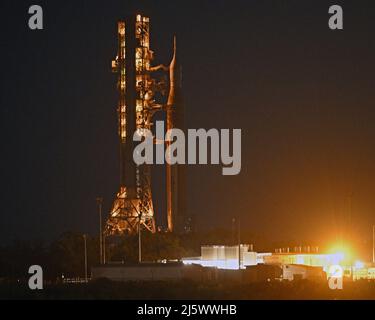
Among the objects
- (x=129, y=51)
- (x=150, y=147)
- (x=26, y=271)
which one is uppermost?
(x=129, y=51)

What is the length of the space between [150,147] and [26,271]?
1783 cm

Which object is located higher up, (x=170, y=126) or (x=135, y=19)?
(x=135, y=19)

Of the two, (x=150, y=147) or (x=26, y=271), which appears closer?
(x=26, y=271)

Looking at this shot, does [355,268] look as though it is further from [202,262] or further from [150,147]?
[150,147]

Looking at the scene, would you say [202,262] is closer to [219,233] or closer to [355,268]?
[355,268]

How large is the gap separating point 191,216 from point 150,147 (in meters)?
6.10

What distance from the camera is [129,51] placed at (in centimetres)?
10025

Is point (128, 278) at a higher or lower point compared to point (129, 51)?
lower
